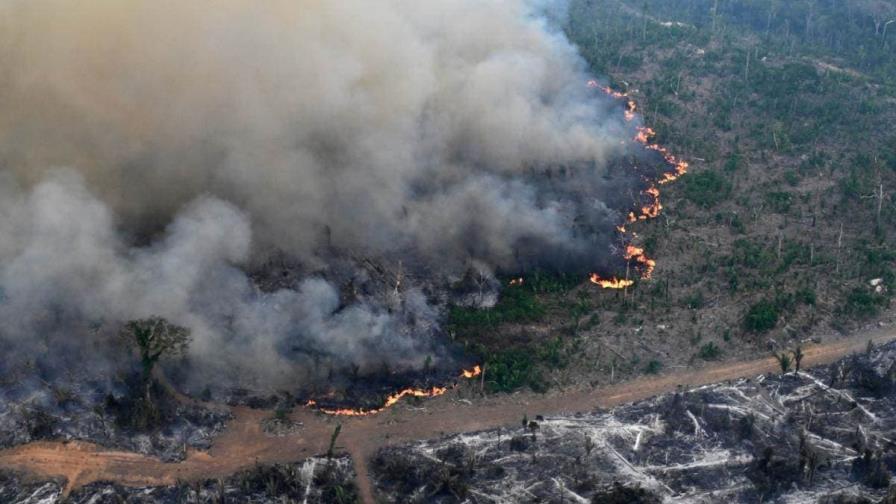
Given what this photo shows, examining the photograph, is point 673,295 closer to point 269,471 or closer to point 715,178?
point 715,178

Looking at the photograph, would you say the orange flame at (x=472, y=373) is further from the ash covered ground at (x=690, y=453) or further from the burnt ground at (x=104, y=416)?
the burnt ground at (x=104, y=416)

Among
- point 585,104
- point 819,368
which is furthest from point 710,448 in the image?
point 585,104

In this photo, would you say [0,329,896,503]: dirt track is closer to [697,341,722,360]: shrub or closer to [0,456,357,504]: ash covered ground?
[0,456,357,504]: ash covered ground

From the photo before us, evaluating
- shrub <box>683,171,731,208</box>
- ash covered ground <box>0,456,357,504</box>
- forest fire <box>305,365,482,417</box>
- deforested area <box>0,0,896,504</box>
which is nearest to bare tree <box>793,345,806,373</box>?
deforested area <box>0,0,896,504</box>

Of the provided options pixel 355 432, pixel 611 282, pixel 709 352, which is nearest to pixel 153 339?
pixel 355 432

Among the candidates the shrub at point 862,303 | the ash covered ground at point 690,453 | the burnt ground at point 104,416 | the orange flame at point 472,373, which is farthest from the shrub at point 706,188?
the burnt ground at point 104,416
